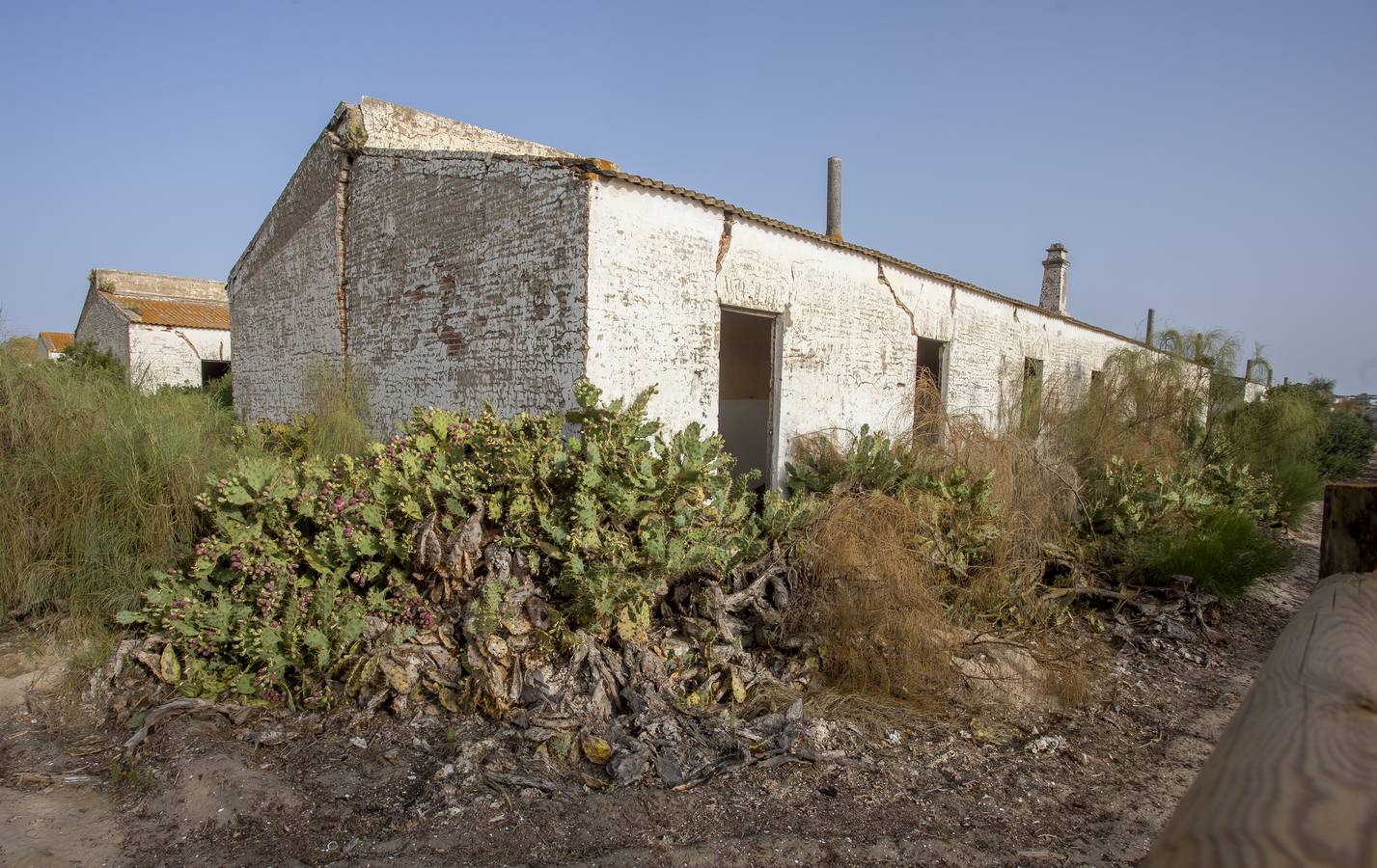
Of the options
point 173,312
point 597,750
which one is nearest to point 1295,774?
point 597,750

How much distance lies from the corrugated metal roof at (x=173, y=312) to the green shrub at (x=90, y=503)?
1259 centimetres

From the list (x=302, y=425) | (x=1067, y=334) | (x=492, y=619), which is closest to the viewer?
(x=492, y=619)

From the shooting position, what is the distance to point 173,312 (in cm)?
1797

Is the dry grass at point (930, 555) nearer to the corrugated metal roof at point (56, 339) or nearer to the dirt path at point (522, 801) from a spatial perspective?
the dirt path at point (522, 801)

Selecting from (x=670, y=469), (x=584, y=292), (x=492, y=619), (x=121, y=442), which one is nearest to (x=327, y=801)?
(x=492, y=619)

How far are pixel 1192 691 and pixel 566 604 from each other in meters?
4.97

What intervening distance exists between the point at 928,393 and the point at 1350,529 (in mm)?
9383

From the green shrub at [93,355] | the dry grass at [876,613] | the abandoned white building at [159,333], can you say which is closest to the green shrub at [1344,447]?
the dry grass at [876,613]

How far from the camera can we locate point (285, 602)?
16.6 feet

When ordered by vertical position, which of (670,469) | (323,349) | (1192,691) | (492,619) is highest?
(323,349)

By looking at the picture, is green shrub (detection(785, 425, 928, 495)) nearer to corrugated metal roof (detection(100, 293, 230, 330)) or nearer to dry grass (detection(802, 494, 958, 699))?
dry grass (detection(802, 494, 958, 699))

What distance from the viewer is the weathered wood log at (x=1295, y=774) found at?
0.61 metres

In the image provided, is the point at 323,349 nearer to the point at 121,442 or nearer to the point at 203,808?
the point at 121,442

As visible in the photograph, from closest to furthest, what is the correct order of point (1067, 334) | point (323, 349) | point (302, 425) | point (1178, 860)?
point (1178, 860), point (302, 425), point (323, 349), point (1067, 334)
